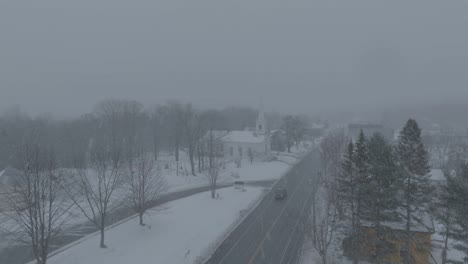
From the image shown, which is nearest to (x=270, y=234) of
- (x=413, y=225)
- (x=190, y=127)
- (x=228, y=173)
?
(x=413, y=225)

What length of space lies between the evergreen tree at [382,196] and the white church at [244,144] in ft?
140

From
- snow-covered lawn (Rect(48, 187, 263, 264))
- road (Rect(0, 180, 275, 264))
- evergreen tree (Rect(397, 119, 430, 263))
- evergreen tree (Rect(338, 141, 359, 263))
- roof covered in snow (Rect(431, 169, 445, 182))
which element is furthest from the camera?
roof covered in snow (Rect(431, 169, 445, 182))

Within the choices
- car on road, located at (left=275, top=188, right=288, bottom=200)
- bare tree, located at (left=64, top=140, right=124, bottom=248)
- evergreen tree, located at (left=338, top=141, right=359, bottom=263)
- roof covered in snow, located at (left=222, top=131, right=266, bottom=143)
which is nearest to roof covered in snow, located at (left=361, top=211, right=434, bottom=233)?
evergreen tree, located at (left=338, top=141, right=359, bottom=263)

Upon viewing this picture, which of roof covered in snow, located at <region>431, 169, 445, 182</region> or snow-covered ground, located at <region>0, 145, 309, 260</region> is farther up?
roof covered in snow, located at <region>431, 169, 445, 182</region>

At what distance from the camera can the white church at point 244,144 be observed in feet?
195

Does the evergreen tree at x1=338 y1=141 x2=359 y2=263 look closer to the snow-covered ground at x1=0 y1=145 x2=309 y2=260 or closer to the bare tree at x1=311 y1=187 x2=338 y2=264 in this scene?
the bare tree at x1=311 y1=187 x2=338 y2=264

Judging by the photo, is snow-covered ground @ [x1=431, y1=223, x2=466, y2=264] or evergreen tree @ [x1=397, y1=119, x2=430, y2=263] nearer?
evergreen tree @ [x1=397, y1=119, x2=430, y2=263]

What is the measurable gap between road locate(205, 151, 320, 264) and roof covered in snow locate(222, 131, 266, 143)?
27.9 meters

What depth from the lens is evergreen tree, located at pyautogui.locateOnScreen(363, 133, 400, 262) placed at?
47.3 ft

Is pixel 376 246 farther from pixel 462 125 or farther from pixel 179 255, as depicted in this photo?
pixel 462 125

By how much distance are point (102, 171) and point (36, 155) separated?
20.3 ft

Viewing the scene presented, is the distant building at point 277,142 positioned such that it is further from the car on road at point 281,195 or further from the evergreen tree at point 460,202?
the evergreen tree at point 460,202

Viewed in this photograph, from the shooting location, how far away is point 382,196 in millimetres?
14523

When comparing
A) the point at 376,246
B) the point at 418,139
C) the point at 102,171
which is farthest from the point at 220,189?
the point at 418,139
